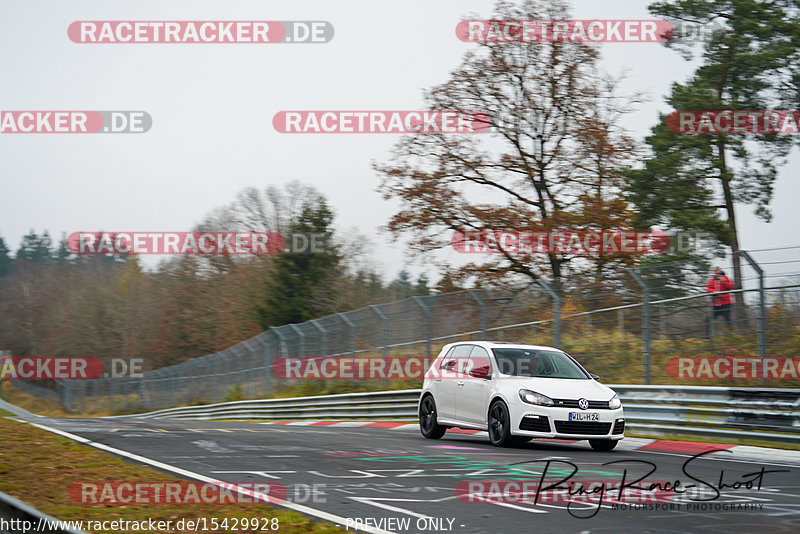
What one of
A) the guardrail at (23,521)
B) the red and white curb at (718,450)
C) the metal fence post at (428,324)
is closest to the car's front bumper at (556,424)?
the red and white curb at (718,450)

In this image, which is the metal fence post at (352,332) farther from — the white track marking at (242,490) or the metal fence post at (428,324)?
the white track marking at (242,490)

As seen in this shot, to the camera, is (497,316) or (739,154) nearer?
(497,316)

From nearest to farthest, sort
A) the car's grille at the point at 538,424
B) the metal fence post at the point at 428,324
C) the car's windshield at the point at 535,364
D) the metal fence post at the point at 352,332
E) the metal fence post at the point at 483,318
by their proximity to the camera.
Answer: the car's grille at the point at 538,424
the car's windshield at the point at 535,364
the metal fence post at the point at 483,318
the metal fence post at the point at 428,324
the metal fence post at the point at 352,332

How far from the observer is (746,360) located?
46.2ft

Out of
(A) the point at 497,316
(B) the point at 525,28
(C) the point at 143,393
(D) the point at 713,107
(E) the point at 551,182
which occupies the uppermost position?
(B) the point at 525,28

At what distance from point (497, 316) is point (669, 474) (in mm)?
10147

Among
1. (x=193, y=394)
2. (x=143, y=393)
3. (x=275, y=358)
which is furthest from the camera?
(x=143, y=393)

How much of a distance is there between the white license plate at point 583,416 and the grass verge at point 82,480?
568 cm

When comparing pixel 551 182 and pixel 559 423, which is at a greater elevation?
pixel 551 182

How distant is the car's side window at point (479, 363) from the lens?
45.0 ft

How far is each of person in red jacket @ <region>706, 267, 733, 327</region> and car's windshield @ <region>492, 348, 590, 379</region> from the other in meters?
2.64

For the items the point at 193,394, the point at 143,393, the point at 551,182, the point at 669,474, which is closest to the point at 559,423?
the point at 669,474

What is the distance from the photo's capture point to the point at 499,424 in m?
12.9

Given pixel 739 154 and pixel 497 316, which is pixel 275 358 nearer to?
pixel 497 316
